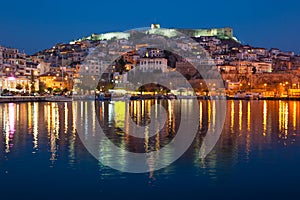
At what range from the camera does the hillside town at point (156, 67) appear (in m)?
73.9

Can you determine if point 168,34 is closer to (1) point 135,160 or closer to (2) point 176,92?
(2) point 176,92

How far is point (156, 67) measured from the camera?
101 meters

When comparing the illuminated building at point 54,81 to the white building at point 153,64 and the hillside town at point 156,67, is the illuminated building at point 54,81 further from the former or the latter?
the white building at point 153,64

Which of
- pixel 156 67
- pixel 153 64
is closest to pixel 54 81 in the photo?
pixel 153 64

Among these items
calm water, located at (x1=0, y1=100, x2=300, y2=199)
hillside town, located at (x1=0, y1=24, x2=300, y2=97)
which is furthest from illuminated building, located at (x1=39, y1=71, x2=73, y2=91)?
calm water, located at (x1=0, y1=100, x2=300, y2=199)

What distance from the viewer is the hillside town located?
73875 mm

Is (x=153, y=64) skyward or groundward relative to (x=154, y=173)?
skyward

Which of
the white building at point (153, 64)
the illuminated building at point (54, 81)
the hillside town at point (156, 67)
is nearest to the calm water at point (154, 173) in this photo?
the hillside town at point (156, 67)

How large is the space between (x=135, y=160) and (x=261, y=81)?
85878mm

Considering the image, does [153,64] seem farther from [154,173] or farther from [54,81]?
[154,173]

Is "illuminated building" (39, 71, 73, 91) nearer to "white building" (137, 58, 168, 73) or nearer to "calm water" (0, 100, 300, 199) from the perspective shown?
"white building" (137, 58, 168, 73)

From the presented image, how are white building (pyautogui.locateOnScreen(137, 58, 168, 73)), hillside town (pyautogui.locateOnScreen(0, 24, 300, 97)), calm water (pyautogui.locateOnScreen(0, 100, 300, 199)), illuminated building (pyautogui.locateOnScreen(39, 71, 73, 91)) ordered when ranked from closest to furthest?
calm water (pyautogui.locateOnScreen(0, 100, 300, 199)) → hillside town (pyautogui.locateOnScreen(0, 24, 300, 97)) → illuminated building (pyautogui.locateOnScreen(39, 71, 73, 91)) → white building (pyautogui.locateOnScreen(137, 58, 168, 73))

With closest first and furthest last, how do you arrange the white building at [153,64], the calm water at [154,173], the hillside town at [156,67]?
the calm water at [154,173] < the hillside town at [156,67] < the white building at [153,64]

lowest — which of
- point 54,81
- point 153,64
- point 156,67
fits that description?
point 54,81
